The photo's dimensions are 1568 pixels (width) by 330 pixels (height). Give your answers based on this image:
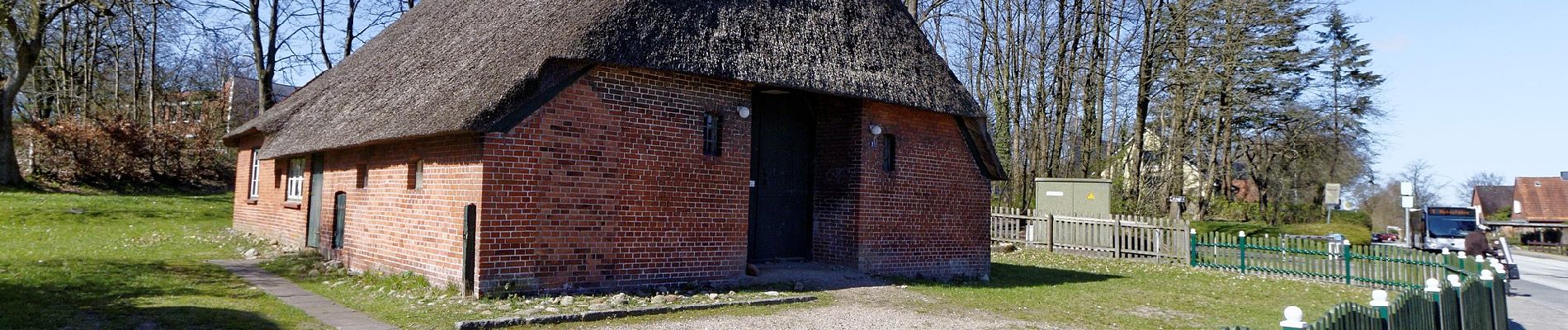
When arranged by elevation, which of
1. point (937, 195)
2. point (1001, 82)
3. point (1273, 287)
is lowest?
point (1273, 287)

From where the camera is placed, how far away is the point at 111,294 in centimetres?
907

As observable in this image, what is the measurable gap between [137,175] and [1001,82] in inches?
1042

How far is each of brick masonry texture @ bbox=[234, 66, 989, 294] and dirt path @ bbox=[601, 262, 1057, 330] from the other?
1194 mm

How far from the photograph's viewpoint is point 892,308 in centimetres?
971

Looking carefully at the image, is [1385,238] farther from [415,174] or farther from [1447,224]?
[415,174]

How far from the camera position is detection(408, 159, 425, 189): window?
10430 millimetres

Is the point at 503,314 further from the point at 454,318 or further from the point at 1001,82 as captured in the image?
the point at 1001,82

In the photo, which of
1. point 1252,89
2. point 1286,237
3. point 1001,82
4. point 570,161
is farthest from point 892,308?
point 1252,89

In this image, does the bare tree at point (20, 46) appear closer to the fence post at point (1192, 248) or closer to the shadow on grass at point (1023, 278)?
the shadow on grass at point (1023, 278)

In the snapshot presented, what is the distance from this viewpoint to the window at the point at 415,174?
10.4 m

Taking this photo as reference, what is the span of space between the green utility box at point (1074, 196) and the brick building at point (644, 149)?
7.42 m

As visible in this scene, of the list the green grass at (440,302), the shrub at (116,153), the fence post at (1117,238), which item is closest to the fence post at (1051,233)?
the fence post at (1117,238)

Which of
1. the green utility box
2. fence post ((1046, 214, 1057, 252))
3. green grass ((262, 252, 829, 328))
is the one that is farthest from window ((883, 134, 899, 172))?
the green utility box

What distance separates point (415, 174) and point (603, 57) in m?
3.09
